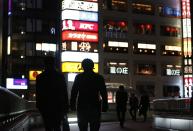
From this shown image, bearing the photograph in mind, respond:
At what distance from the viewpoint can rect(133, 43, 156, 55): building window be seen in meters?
64.3

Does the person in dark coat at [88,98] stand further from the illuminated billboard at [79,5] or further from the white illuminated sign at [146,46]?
the white illuminated sign at [146,46]

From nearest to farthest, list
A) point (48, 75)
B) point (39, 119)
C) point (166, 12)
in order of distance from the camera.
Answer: point (48, 75) < point (39, 119) < point (166, 12)

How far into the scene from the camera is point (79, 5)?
192 ft

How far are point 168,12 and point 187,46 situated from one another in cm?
629

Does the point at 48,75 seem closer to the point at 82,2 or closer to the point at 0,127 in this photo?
the point at 0,127

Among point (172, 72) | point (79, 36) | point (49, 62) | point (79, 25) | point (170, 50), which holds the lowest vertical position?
point (172, 72)

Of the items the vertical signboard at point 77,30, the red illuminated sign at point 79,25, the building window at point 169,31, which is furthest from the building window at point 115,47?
the building window at point 169,31

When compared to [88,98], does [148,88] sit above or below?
below

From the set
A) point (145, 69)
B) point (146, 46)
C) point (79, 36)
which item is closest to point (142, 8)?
point (146, 46)

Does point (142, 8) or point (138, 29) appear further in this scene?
point (142, 8)

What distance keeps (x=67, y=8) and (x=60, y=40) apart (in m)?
5.10

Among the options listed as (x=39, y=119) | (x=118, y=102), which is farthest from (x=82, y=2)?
(x=118, y=102)

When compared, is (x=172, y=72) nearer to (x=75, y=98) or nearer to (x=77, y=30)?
(x=77, y=30)

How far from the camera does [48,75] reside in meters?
8.30
